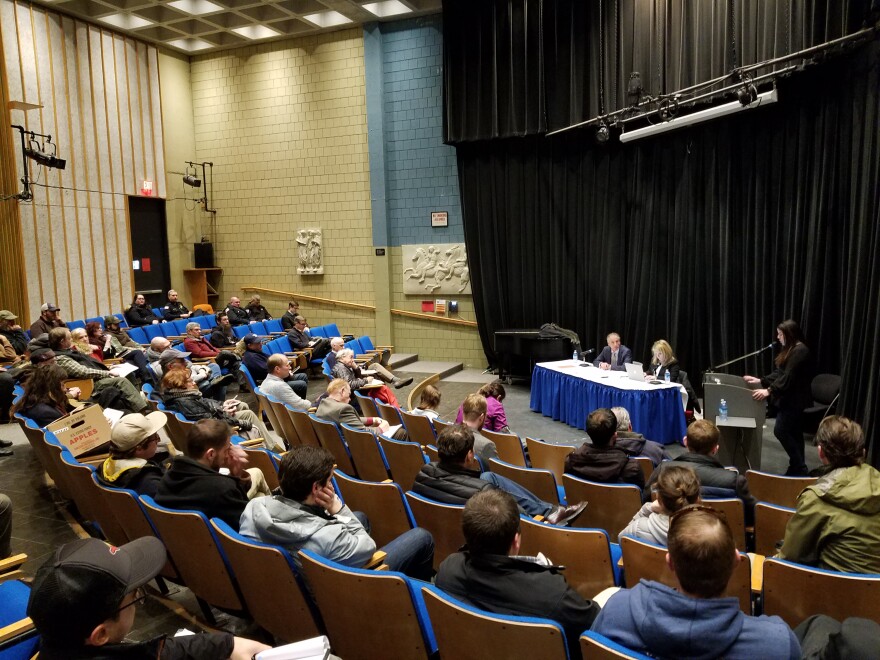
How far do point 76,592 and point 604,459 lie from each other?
2842 mm

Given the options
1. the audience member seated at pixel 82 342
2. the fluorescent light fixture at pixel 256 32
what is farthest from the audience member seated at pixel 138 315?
the fluorescent light fixture at pixel 256 32

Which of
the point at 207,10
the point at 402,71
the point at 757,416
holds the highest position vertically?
the point at 207,10

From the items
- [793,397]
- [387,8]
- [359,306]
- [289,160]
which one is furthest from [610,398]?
[289,160]

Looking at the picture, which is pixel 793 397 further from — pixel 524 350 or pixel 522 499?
pixel 524 350

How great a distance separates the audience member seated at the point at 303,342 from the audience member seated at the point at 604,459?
6860 mm

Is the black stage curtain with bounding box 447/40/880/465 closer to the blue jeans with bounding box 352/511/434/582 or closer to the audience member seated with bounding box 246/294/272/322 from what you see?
the audience member seated with bounding box 246/294/272/322

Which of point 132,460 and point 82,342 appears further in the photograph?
point 82,342

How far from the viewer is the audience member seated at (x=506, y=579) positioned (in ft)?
6.57

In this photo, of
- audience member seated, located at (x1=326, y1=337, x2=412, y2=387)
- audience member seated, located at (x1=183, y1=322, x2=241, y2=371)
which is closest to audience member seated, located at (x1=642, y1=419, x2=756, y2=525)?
audience member seated, located at (x1=326, y1=337, x2=412, y2=387)

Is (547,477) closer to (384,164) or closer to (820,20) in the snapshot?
(820,20)

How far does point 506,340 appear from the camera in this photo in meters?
10.2

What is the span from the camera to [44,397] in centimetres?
498

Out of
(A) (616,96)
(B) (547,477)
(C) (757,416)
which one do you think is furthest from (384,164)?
(B) (547,477)

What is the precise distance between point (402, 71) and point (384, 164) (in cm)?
168
